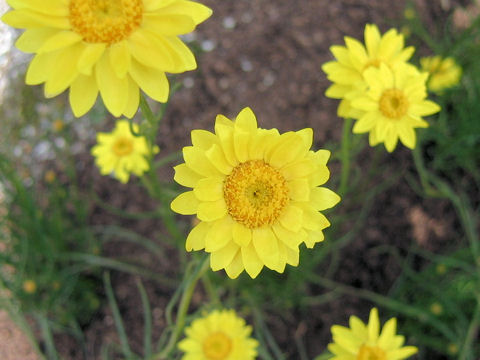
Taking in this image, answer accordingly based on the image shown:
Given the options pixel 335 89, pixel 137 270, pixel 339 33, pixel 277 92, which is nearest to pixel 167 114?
pixel 277 92

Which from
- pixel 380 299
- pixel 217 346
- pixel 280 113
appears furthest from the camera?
pixel 280 113

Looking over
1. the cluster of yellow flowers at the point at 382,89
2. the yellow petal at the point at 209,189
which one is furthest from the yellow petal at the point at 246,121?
the cluster of yellow flowers at the point at 382,89

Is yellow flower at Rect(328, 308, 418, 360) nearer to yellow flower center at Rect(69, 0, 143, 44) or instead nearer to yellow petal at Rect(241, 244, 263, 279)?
yellow petal at Rect(241, 244, 263, 279)

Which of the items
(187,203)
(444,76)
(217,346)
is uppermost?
(444,76)

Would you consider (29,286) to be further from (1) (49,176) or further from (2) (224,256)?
(2) (224,256)

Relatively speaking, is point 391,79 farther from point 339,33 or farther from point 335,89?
point 339,33

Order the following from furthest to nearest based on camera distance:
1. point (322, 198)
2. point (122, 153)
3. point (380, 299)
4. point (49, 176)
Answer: point (49, 176) → point (380, 299) → point (122, 153) → point (322, 198)

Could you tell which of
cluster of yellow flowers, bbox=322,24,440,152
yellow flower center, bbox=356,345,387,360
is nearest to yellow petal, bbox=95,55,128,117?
cluster of yellow flowers, bbox=322,24,440,152

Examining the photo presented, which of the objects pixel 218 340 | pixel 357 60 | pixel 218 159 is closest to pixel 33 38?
pixel 218 159
